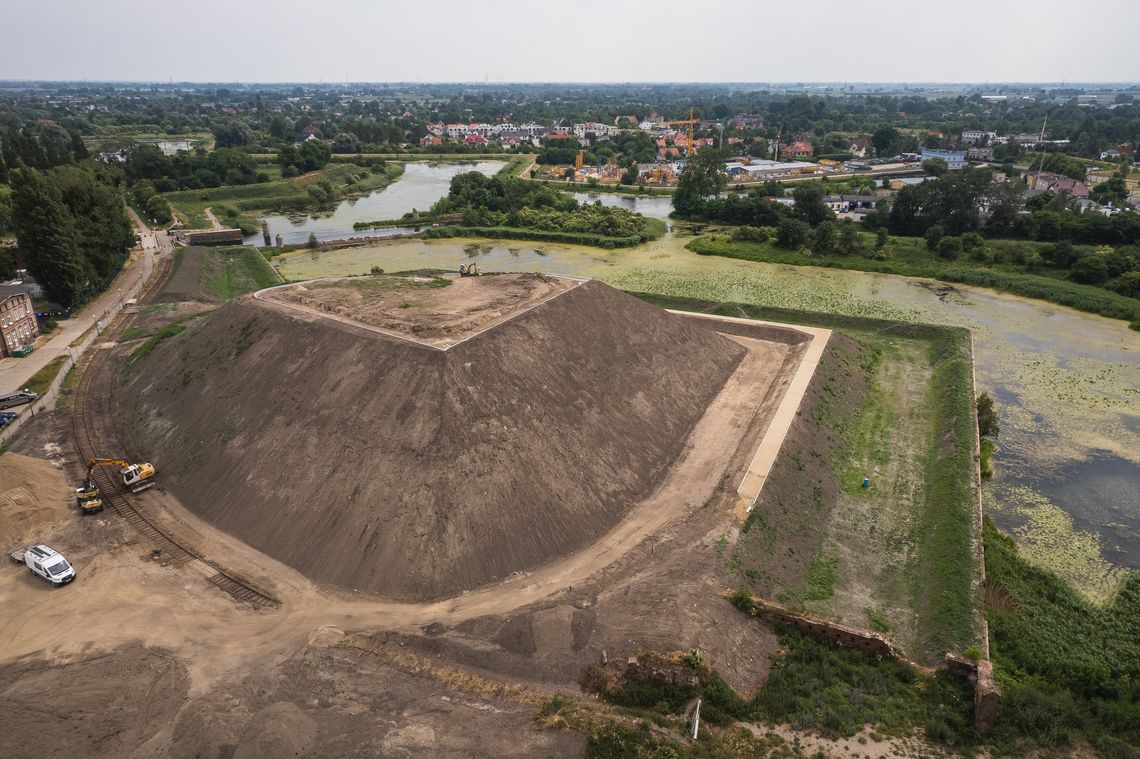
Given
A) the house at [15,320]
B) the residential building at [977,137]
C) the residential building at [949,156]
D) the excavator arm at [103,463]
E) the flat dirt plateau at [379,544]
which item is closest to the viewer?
the flat dirt plateau at [379,544]

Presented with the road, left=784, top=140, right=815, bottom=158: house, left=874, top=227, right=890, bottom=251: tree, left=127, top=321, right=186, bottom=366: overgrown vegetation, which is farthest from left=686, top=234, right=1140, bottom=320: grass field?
left=784, top=140, right=815, bottom=158: house

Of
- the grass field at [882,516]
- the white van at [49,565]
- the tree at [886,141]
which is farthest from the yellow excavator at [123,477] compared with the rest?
the tree at [886,141]

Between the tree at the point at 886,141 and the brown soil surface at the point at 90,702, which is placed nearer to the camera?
the brown soil surface at the point at 90,702

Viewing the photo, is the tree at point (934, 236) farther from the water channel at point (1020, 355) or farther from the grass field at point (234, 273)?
the grass field at point (234, 273)

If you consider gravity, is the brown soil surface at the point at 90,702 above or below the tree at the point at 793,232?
below

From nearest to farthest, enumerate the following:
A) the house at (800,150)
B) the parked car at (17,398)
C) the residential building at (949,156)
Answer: the parked car at (17,398) → the residential building at (949,156) → the house at (800,150)

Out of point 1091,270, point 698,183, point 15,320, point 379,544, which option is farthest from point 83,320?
point 1091,270

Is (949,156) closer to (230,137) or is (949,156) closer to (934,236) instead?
(934,236)
